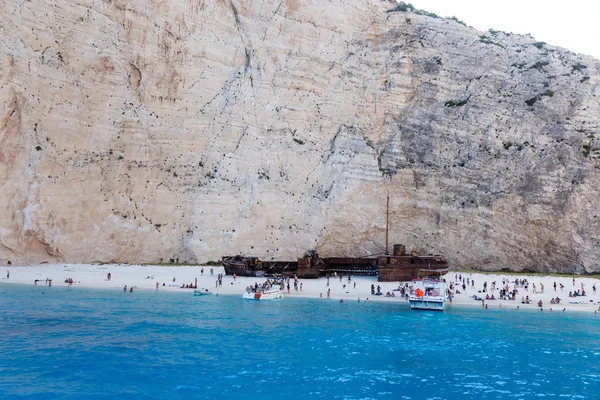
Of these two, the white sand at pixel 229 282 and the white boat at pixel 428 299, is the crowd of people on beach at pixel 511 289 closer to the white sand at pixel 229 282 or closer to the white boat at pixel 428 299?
the white sand at pixel 229 282

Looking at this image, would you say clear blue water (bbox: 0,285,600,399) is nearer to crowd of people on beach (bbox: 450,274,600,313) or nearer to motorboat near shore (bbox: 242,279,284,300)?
motorboat near shore (bbox: 242,279,284,300)

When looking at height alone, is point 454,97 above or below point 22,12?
below

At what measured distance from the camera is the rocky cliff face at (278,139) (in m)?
41.1

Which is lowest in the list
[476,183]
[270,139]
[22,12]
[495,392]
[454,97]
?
[495,392]

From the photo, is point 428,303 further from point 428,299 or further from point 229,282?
point 229,282

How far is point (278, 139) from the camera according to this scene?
4656cm

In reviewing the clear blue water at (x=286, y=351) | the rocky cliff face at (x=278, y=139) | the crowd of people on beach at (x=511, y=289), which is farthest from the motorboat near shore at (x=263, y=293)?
the crowd of people on beach at (x=511, y=289)

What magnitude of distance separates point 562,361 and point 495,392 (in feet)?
17.3

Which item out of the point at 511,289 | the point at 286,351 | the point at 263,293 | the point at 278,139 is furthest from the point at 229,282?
the point at 511,289

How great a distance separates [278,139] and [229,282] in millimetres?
15992

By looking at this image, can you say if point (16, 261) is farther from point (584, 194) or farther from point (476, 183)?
point (584, 194)

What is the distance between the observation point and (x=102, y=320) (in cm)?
2377

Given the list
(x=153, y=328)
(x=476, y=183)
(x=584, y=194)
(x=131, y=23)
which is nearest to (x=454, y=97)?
(x=476, y=183)

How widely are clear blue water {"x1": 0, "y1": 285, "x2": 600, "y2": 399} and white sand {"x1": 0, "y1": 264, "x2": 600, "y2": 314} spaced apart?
2.74 meters
